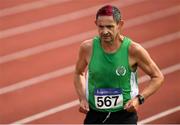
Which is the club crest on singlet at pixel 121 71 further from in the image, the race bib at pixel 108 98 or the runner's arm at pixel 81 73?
the runner's arm at pixel 81 73

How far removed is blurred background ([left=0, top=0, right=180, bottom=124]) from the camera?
6605mm

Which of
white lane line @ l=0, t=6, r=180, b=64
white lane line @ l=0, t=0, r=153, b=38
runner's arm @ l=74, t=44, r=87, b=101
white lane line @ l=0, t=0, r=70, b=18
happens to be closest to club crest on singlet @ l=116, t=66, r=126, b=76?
runner's arm @ l=74, t=44, r=87, b=101

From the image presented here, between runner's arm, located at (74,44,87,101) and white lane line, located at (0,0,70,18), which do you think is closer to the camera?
runner's arm, located at (74,44,87,101)

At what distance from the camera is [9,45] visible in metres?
8.34

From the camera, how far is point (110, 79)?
4.05 m

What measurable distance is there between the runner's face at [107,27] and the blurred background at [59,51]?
262 centimetres

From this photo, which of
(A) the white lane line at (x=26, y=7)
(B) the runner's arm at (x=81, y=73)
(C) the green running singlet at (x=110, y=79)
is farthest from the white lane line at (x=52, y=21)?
(C) the green running singlet at (x=110, y=79)

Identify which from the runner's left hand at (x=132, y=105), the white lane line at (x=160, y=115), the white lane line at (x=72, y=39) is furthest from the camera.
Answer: the white lane line at (x=72, y=39)

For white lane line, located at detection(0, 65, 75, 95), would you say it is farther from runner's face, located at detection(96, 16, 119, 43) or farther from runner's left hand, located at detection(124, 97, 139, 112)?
runner's face, located at detection(96, 16, 119, 43)

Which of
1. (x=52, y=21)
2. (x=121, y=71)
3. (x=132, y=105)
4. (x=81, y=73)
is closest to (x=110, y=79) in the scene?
(x=121, y=71)

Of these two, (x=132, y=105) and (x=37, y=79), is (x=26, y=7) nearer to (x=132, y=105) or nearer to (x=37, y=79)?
(x=37, y=79)

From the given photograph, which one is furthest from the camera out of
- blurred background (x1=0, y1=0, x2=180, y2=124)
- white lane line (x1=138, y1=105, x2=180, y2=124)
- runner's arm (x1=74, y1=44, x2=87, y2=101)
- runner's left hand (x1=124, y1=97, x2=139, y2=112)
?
blurred background (x1=0, y1=0, x2=180, y2=124)

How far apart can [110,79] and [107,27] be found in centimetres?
42

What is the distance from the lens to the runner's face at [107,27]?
387 cm
